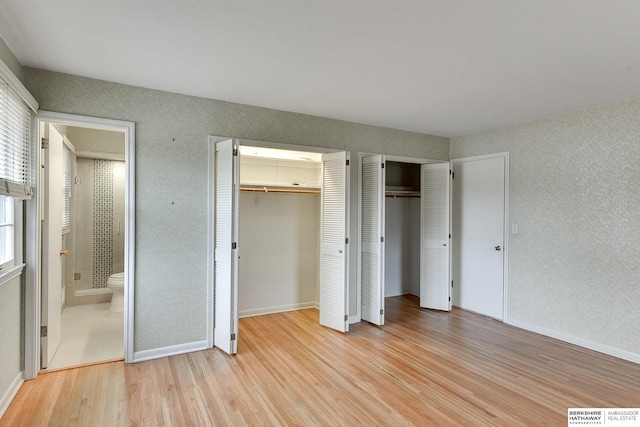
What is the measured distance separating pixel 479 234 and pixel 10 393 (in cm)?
500

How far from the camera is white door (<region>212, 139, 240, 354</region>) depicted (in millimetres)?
3262

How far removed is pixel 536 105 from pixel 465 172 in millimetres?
1483

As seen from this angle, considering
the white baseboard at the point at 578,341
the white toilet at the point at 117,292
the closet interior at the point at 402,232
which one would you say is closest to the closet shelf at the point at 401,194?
the closet interior at the point at 402,232

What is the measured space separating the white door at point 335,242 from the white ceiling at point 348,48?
2.70 feet

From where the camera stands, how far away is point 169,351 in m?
3.26

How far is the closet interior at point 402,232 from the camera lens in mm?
5699

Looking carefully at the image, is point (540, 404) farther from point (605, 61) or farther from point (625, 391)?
point (605, 61)

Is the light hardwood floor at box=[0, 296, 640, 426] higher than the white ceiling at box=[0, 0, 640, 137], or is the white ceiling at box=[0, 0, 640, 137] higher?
the white ceiling at box=[0, 0, 640, 137]

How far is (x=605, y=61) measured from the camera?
2.50 m

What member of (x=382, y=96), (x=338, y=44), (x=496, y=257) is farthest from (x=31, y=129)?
(x=496, y=257)

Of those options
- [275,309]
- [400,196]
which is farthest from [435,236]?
[275,309]

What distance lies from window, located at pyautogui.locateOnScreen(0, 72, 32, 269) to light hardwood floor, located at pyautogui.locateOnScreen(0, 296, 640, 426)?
1.10 metres

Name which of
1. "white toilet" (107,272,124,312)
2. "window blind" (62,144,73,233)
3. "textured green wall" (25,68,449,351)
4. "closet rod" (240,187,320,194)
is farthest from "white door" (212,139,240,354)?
"window blind" (62,144,73,233)

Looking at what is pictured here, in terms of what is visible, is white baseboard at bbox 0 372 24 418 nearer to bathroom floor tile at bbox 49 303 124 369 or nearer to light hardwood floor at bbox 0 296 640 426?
light hardwood floor at bbox 0 296 640 426
